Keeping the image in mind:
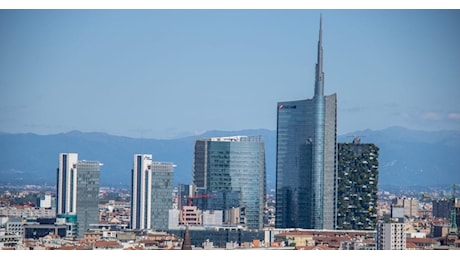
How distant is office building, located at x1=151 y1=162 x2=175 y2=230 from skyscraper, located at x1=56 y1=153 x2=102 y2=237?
1065 millimetres

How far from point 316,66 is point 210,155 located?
13.2 feet

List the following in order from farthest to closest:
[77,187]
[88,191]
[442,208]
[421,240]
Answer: [88,191], [77,187], [442,208], [421,240]

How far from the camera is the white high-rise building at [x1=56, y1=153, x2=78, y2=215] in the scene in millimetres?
28109

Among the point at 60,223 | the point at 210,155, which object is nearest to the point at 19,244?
the point at 60,223

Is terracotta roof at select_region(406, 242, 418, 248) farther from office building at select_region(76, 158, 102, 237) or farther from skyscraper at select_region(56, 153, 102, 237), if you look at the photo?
skyscraper at select_region(56, 153, 102, 237)

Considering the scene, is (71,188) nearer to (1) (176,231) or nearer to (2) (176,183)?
(2) (176,183)

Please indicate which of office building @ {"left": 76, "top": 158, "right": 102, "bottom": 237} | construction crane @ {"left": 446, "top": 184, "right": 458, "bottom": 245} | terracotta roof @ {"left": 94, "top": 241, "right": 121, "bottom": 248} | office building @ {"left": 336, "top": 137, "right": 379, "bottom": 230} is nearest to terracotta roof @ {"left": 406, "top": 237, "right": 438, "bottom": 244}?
construction crane @ {"left": 446, "top": 184, "right": 458, "bottom": 245}

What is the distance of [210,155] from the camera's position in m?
29.1

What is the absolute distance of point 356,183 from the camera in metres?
28.6

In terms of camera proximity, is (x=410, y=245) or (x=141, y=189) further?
(x=141, y=189)

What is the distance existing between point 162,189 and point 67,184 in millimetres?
1775

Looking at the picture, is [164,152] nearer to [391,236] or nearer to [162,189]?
[162,189]

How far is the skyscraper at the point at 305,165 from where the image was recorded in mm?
28094

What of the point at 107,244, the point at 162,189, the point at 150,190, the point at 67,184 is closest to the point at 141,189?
the point at 150,190
